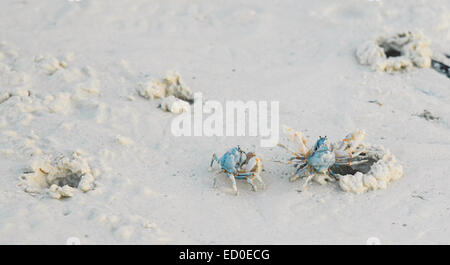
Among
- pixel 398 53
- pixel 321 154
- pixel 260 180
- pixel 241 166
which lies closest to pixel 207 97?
pixel 241 166

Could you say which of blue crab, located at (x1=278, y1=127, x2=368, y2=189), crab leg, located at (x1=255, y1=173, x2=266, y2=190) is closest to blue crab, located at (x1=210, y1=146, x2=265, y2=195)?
crab leg, located at (x1=255, y1=173, x2=266, y2=190)

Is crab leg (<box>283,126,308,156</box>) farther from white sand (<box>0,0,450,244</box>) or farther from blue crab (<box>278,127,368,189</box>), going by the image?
white sand (<box>0,0,450,244</box>)

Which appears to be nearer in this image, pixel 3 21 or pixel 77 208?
pixel 77 208

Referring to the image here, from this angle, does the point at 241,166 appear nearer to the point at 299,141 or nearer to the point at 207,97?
the point at 299,141

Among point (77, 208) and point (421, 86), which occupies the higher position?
point (421, 86)

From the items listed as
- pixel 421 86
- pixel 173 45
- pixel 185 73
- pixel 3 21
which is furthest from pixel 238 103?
pixel 3 21
